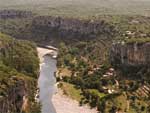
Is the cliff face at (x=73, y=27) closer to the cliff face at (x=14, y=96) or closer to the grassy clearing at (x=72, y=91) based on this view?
the grassy clearing at (x=72, y=91)

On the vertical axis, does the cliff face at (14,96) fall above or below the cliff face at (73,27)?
above

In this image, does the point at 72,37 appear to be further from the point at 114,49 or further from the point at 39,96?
the point at 39,96

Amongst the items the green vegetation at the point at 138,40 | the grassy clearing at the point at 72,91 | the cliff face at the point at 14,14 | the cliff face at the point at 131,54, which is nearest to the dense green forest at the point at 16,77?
the grassy clearing at the point at 72,91

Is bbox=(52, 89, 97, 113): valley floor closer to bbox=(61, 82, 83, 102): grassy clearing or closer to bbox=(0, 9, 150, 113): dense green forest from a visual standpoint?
bbox=(61, 82, 83, 102): grassy clearing

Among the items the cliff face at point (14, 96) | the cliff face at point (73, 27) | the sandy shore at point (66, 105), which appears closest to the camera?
the cliff face at point (14, 96)

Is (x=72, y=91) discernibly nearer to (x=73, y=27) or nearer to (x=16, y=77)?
(x=16, y=77)
